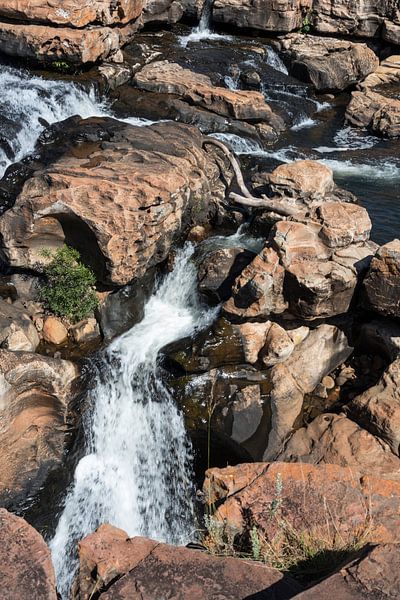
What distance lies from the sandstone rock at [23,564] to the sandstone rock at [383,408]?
612cm

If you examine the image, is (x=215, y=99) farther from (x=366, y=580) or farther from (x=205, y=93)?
(x=366, y=580)

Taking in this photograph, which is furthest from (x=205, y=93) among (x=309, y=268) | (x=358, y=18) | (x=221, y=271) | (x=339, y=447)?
(x=339, y=447)

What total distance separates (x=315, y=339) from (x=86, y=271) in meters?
4.06

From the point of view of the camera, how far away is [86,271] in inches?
438

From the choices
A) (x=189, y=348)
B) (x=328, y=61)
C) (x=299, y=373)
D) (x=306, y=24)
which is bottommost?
(x=299, y=373)

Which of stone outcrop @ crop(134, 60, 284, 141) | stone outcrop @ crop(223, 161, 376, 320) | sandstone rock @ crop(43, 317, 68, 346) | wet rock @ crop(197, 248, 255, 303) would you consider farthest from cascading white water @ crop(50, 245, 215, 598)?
stone outcrop @ crop(134, 60, 284, 141)

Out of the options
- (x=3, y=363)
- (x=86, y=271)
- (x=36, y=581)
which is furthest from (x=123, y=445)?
(x=36, y=581)

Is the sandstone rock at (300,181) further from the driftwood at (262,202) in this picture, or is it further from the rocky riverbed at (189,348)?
the driftwood at (262,202)

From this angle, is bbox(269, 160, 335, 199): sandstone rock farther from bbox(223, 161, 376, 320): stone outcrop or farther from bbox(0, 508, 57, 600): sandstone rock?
bbox(0, 508, 57, 600): sandstone rock

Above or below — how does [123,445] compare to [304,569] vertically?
below

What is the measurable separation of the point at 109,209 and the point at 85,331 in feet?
7.10

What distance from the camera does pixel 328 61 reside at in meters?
23.3

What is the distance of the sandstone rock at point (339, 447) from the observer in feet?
29.5

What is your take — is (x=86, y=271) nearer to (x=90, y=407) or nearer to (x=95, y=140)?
(x=90, y=407)
